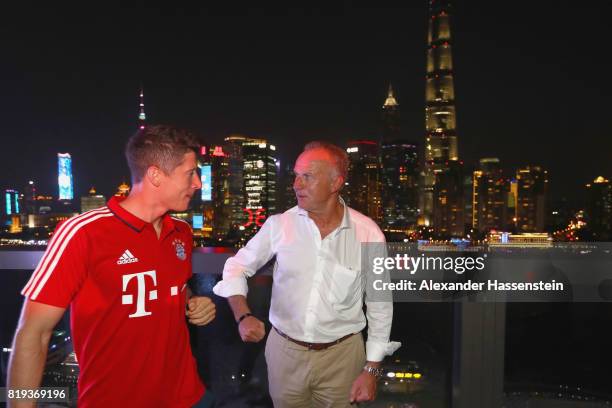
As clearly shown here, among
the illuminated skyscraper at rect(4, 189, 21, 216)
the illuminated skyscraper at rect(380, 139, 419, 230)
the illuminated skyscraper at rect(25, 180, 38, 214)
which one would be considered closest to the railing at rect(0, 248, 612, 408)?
the illuminated skyscraper at rect(4, 189, 21, 216)

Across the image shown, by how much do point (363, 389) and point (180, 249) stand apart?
93 centimetres

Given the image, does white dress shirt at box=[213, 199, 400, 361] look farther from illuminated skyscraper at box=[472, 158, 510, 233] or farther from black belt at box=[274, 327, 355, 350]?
illuminated skyscraper at box=[472, 158, 510, 233]

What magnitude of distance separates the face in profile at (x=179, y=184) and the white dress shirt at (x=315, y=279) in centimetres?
47

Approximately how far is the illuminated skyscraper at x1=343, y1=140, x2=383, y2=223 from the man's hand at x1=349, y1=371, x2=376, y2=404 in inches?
2491

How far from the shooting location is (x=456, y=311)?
183 centimetres

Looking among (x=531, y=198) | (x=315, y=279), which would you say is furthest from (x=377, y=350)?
(x=531, y=198)

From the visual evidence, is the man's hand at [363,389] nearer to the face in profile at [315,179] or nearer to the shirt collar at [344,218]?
the shirt collar at [344,218]

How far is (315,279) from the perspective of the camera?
66.1 inches

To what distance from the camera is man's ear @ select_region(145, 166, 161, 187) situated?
4.34ft

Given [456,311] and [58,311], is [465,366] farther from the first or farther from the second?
[58,311]

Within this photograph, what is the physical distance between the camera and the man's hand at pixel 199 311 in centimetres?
142

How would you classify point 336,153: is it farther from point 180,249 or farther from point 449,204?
point 449,204

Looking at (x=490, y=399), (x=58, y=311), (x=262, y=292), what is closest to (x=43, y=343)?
(x=58, y=311)

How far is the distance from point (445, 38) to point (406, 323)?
8927 centimetres
